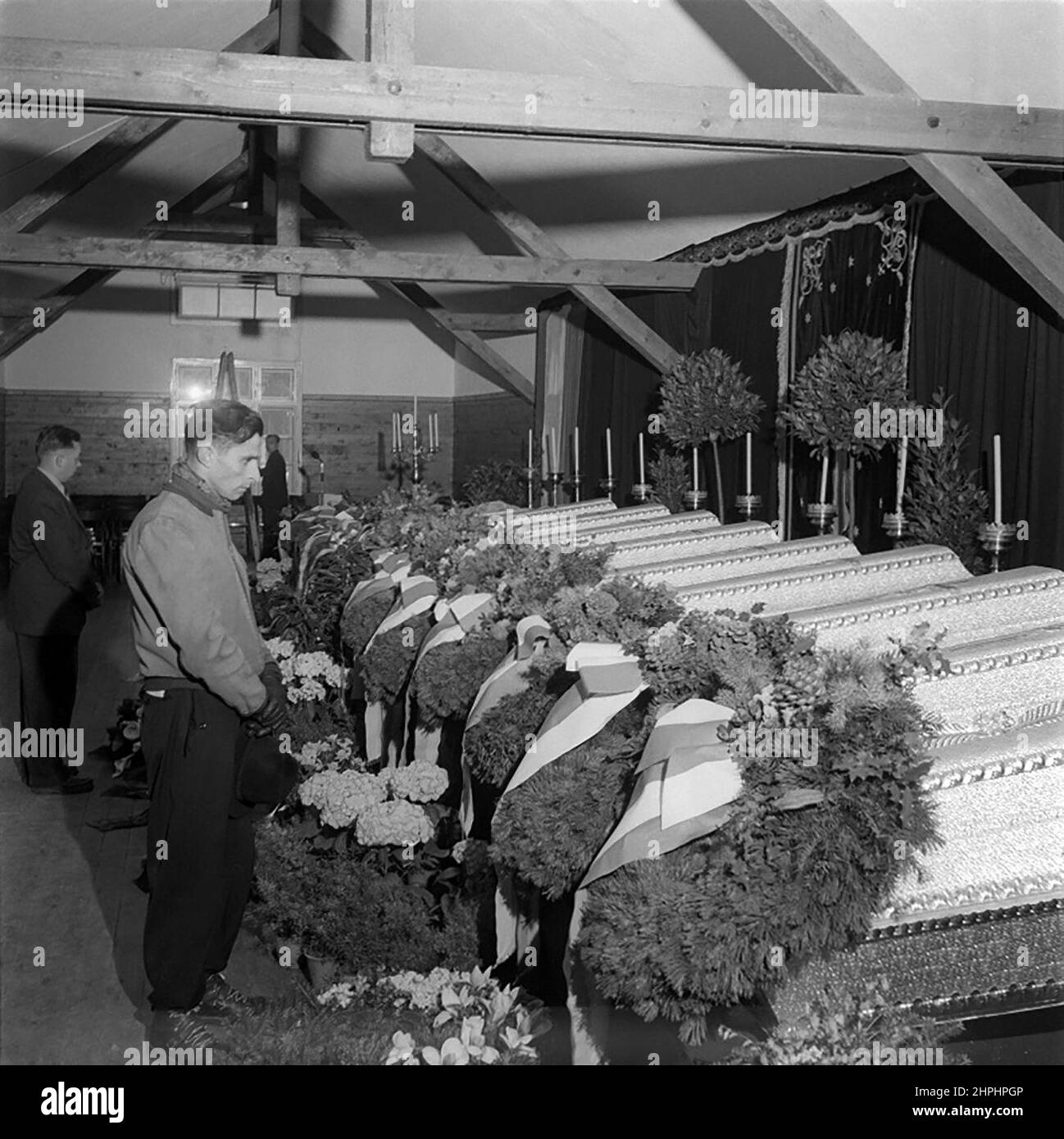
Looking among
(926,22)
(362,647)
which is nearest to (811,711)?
(362,647)

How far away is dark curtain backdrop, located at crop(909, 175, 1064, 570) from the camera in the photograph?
165 inches

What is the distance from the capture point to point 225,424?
100 inches

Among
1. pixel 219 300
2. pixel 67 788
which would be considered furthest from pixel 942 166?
pixel 219 300

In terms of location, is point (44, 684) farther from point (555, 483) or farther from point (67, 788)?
point (555, 483)

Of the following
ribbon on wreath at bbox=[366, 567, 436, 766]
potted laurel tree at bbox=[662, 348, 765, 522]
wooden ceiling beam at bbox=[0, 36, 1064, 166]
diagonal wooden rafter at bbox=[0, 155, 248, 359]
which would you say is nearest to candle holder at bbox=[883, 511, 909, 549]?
wooden ceiling beam at bbox=[0, 36, 1064, 166]

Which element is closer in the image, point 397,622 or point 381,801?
point 381,801

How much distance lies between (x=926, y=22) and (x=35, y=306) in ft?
25.0

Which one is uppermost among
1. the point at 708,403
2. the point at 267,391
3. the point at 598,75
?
the point at 598,75
